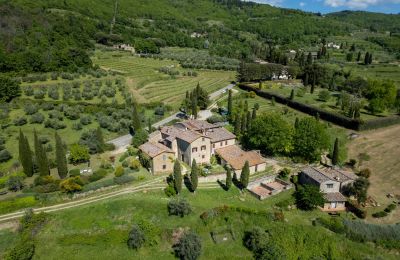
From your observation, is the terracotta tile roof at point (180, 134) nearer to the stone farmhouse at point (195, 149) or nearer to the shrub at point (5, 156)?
the stone farmhouse at point (195, 149)

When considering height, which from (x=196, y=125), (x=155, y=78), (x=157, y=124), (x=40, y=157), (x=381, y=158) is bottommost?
(x=381, y=158)

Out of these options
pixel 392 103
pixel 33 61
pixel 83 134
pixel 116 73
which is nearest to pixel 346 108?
pixel 392 103

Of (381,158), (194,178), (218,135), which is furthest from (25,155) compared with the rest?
(381,158)

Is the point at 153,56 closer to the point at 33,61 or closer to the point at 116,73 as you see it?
the point at 116,73

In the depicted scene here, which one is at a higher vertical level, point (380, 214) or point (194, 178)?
point (194, 178)

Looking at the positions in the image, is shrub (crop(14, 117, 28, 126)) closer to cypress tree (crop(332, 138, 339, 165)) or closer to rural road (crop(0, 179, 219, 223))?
rural road (crop(0, 179, 219, 223))

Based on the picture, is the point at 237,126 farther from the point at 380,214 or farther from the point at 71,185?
the point at 71,185

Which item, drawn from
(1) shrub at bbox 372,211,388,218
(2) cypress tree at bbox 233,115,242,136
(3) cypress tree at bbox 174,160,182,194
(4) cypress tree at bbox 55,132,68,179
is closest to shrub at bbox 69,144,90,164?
(4) cypress tree at bbox 55,132,68,179
